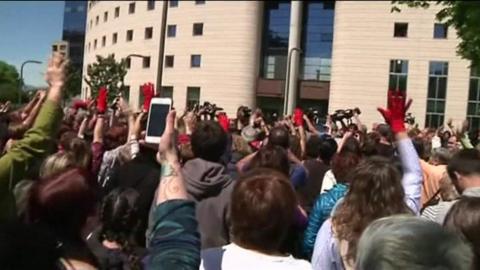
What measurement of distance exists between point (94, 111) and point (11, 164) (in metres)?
4.89

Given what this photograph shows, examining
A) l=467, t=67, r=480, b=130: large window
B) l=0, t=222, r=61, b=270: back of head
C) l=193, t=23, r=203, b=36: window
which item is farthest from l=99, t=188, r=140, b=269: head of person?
l=193, t=23, r=203, b=36: window

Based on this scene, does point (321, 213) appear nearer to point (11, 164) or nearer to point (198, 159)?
point (198, 159)

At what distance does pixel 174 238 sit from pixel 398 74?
5514 cm

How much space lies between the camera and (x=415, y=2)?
62.4 feet

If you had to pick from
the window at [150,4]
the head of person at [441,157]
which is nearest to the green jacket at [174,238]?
the head of person at [441,157]

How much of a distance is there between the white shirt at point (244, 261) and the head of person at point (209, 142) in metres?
1.94

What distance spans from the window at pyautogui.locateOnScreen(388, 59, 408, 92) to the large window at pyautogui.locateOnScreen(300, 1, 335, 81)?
5.42 meters

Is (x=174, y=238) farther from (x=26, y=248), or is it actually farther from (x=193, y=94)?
(x=193, y=94)

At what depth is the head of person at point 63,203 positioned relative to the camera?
98.3 inches

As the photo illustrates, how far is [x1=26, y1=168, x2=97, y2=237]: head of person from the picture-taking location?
8.20 feet

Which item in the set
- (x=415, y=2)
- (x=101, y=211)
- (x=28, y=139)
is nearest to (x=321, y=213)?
(x=101, y=211)

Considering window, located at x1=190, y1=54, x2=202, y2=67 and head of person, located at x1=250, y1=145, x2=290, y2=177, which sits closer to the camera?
head of person, located at x1=250, y1=145, x2=290, y2=177

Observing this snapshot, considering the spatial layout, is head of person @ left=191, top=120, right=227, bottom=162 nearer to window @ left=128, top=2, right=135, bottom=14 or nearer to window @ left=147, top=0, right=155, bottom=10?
window @ left=147, top=0, right=155, bottom=10

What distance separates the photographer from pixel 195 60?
201 feet
